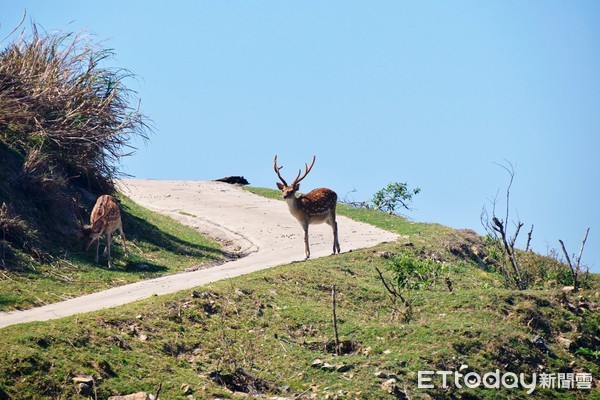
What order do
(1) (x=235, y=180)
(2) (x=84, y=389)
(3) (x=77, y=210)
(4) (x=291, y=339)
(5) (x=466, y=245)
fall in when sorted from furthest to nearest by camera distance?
(1) (x=235, y=180) < (5) (x=466, y=245) < (3) (x=77, y=210) < (4) (x=291, y=339) < (2) (x=84, y=389)

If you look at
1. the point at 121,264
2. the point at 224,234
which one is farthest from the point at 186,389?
the point at 224,234

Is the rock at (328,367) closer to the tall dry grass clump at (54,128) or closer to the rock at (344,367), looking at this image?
the rock at (344,367)

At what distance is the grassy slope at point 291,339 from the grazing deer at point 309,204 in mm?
4244

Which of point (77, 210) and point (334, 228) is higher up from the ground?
point (77, 210)

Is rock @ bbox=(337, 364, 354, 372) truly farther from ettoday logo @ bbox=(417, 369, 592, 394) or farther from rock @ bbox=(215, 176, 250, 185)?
rock @ bbox=(215, 176, 250, 185)

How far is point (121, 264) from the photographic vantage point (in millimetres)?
22906

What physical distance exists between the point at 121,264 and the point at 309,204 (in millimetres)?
5497

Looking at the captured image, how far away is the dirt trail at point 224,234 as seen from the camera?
18.1 meters

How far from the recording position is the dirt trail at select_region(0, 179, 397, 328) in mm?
18125

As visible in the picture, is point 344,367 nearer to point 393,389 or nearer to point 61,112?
point 393,389

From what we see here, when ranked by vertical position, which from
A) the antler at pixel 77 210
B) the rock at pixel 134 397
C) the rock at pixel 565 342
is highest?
the antler at pixel 77 210

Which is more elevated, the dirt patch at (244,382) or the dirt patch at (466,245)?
the dirt patch at (466,245)

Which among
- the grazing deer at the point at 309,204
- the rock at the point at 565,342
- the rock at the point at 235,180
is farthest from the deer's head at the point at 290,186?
the rock at the point at 235,180

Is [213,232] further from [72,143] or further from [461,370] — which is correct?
[461,370]
